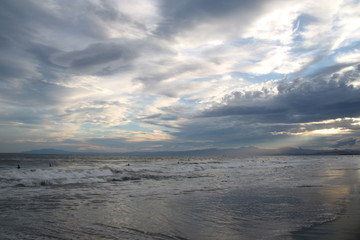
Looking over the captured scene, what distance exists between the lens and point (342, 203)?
10.8 meters

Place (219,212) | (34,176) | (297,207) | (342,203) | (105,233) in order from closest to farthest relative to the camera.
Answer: (105,233), (219,212), (297,207), (342,203), (34,176)

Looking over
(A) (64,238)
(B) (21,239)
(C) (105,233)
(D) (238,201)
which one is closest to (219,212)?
(D) (238,201)

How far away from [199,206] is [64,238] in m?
5.47

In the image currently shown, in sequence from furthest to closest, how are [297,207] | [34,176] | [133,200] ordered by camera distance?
[34,176] → [133,200] → [297,207]

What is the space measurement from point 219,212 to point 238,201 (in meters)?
2.53

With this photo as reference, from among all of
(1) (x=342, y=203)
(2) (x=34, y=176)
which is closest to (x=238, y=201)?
(1) (x=342, y=203)

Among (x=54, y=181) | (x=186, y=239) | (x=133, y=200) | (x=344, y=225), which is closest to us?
(x=186, y=239)

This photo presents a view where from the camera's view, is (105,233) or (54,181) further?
(54,181)

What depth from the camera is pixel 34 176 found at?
68.7 ft

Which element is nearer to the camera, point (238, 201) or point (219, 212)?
point (219, 212)

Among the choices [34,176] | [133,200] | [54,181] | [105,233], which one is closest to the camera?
[105,233]

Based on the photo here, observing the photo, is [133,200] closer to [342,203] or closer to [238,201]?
[238,201]

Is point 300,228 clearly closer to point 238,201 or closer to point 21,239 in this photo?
point 238,201

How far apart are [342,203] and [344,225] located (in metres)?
4.02
